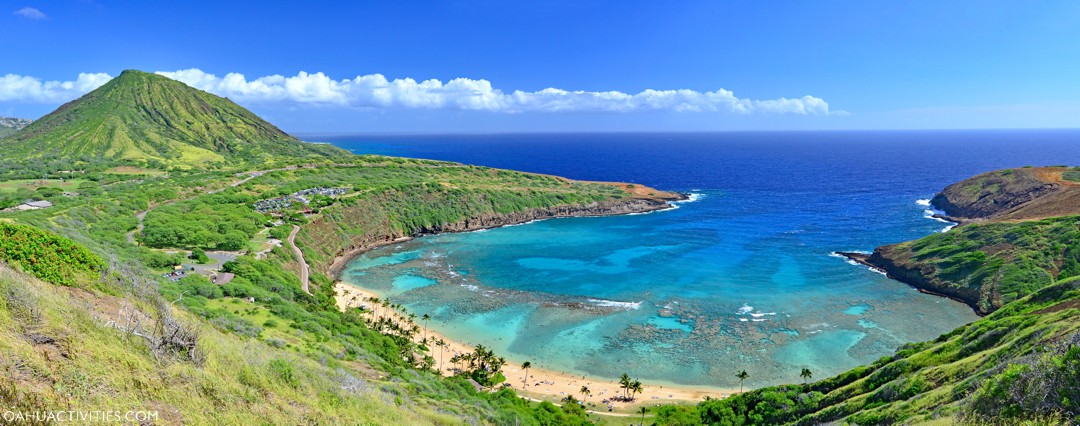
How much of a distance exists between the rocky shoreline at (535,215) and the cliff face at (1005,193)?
6479 cm

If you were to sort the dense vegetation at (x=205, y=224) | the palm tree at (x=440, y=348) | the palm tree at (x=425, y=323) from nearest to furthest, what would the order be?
the palm tree at (x=440, y=348) < the palm tree at (x=425, y=323) < the dense vegetation at (x=205, y=224)

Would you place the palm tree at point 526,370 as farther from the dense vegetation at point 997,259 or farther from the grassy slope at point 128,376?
the dense vegetation at point 997,259

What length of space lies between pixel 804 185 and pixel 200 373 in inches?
7603

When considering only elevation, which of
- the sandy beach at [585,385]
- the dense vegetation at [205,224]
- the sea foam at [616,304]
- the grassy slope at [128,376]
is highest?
the grassy slope at [128,376]

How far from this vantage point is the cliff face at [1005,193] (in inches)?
3755

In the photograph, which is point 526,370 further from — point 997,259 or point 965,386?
point 997,259

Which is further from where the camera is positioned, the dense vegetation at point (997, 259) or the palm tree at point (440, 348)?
the dense vegetation at point (997, 259)

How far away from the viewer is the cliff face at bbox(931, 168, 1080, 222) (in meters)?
95.4

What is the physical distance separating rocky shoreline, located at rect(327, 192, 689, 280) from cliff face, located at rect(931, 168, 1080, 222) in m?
64.8

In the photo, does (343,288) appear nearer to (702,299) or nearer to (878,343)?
(702,299)

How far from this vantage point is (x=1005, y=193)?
109438 mm

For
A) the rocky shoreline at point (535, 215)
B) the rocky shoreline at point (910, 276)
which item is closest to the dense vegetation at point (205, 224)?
the rocky shoreline at point (535, 215)

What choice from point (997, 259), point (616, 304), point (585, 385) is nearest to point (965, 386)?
point (585, 385)

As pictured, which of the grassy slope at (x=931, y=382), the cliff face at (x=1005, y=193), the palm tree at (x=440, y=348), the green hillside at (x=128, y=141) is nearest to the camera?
the grassy slope at (x=931, y=382)
